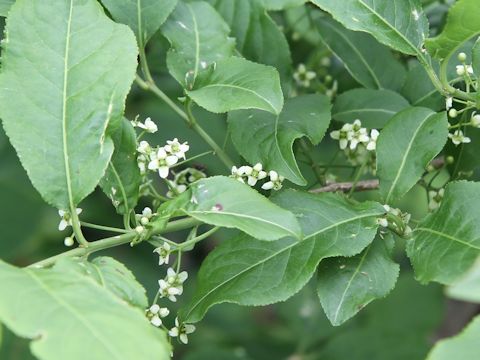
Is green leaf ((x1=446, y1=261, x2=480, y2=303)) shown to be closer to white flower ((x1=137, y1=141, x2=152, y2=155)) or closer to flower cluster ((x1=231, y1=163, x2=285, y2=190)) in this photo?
flower cluster ((x1=231, y1=163, x2=285, y2=190))

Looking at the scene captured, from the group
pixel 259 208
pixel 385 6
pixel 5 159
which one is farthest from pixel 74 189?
pixel 5 159

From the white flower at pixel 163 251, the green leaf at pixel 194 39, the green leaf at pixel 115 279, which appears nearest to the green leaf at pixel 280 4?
the green leaf at pixel 194 39

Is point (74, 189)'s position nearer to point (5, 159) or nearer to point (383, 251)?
point (383, 251)

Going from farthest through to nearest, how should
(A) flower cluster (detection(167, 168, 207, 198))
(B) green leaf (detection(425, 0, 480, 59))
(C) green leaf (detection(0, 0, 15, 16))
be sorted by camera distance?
(A) flower cluster (detection(167, 168, 207, 198)) → (C) green leaf (detection(0, 0, 15, 16)) → (B) green leaf (detection(425, 0, 480, 59))

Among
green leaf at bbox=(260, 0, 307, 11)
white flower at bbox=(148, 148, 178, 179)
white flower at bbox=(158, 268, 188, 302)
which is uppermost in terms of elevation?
green leaf at bbox=(260, 0, 307, 11)

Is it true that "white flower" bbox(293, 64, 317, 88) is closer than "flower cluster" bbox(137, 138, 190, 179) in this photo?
No

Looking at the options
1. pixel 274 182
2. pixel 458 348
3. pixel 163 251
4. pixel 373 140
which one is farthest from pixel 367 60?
pixel 458 348

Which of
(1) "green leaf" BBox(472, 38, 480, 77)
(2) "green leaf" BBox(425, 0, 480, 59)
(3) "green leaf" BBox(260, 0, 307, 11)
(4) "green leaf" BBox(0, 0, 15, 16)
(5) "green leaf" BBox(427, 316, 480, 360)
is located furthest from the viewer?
(3) "green leaf" BBox(260, 0, 307, 11)

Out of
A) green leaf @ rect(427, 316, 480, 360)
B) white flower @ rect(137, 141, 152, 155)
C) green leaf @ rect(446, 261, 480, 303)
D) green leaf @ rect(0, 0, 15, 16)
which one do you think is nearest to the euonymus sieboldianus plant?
white flower @ rect(137, 141, 152, 155)
